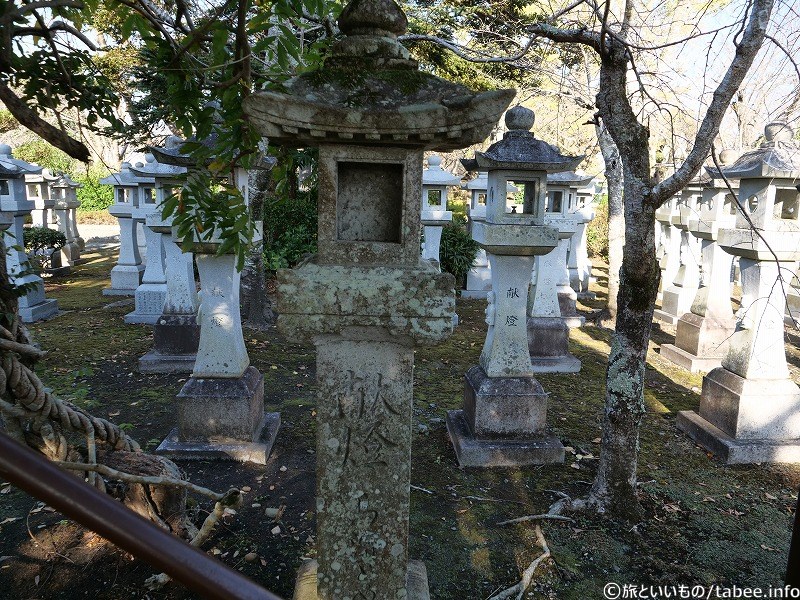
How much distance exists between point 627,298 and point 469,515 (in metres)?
Answer: 2.04

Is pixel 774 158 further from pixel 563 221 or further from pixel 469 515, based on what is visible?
pixel 469 515

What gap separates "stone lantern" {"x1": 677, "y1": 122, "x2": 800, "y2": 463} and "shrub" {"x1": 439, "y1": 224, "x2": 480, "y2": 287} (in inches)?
269

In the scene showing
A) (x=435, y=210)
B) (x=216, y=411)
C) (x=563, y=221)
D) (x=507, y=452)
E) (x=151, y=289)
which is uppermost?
(x=435, y=210)

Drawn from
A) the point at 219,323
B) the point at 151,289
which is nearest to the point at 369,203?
the point at 219,323

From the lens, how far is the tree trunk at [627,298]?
385cm

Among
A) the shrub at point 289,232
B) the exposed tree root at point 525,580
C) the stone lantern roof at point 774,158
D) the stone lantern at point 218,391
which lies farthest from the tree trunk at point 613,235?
the stone lantern at point 218,391

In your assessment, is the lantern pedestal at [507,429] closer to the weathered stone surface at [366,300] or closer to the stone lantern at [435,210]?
the weathered stone surface at [366,300]

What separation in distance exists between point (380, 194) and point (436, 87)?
57 centimetres

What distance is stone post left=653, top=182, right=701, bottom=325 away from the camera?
392 inches

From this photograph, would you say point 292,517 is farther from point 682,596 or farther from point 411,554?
point 682,596

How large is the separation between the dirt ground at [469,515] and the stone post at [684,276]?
128 inches

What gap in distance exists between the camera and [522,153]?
6230 millimetres

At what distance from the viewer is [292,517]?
4.24 meters

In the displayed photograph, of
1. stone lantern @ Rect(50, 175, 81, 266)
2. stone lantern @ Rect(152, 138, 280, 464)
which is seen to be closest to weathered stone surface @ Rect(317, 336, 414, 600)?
stone lantern @ Rect(152, 138, 280, 464)
